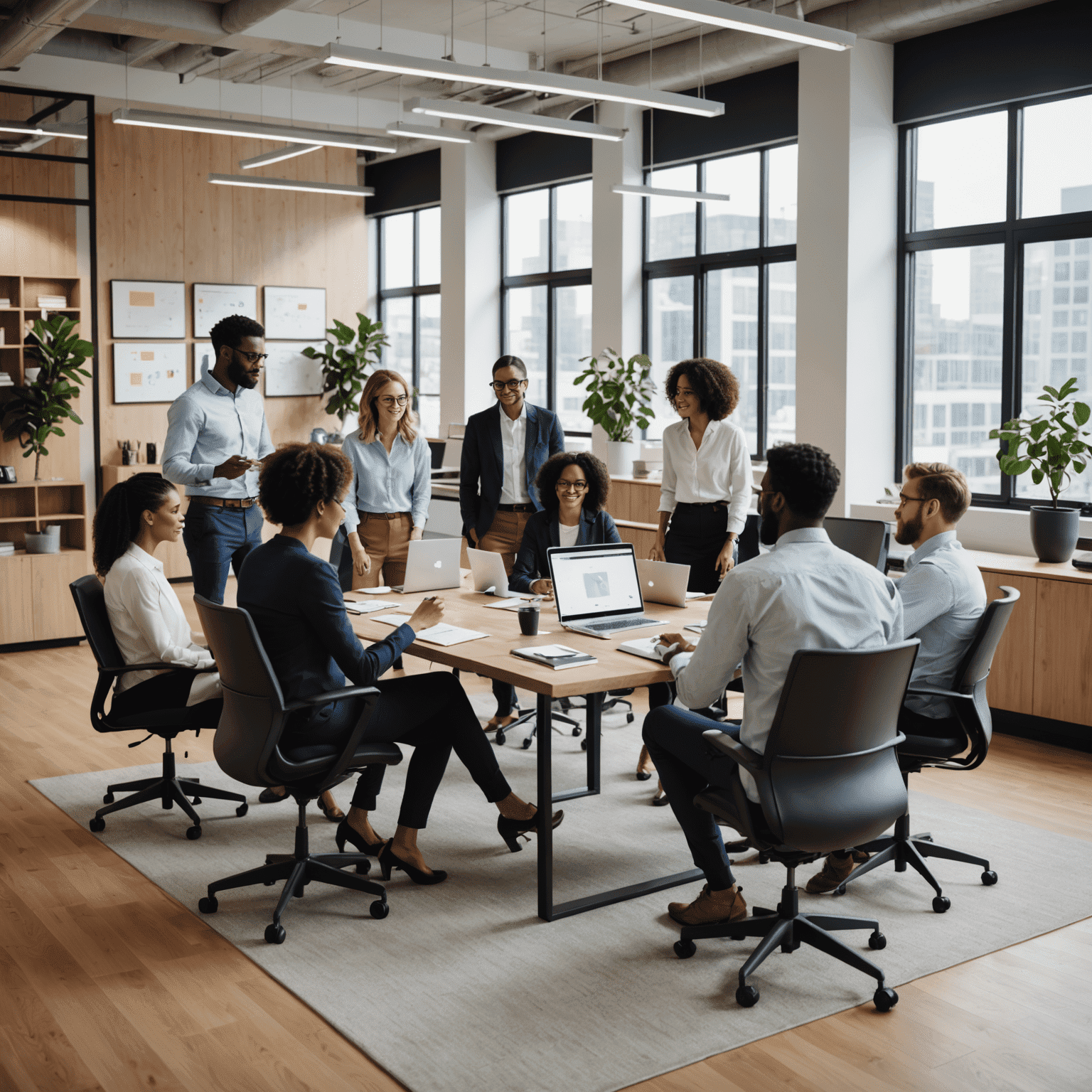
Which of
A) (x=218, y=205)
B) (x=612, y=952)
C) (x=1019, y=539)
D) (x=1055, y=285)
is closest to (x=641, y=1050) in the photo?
(x=612, y=952)

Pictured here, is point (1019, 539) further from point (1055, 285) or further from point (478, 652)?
point (478, 652)

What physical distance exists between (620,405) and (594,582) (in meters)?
4.71

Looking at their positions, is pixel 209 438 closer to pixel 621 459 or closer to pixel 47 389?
pixel 47 389

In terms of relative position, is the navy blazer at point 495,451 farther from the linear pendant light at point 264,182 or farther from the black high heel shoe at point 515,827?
the linear pendant light at point 264,182

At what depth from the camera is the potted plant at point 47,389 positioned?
7465 mm

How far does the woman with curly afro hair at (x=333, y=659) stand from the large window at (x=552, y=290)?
6.71 meters

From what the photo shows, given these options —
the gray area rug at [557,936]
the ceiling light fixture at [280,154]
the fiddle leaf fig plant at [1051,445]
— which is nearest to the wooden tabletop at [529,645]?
the gray area rug at [557,936]

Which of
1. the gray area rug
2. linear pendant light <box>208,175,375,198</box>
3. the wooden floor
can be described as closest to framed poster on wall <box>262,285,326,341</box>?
linear pendant light <box>208,175,375,198</box>

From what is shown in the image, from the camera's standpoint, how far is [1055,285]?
6902mm

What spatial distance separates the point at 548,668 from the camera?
3.51 metres

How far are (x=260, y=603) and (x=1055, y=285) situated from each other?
17.8 ft

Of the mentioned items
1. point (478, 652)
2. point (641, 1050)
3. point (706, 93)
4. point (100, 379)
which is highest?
point (706, 93)

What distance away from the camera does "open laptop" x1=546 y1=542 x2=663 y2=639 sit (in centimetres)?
408

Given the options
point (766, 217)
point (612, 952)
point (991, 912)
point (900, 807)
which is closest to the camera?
point (900, 807)
